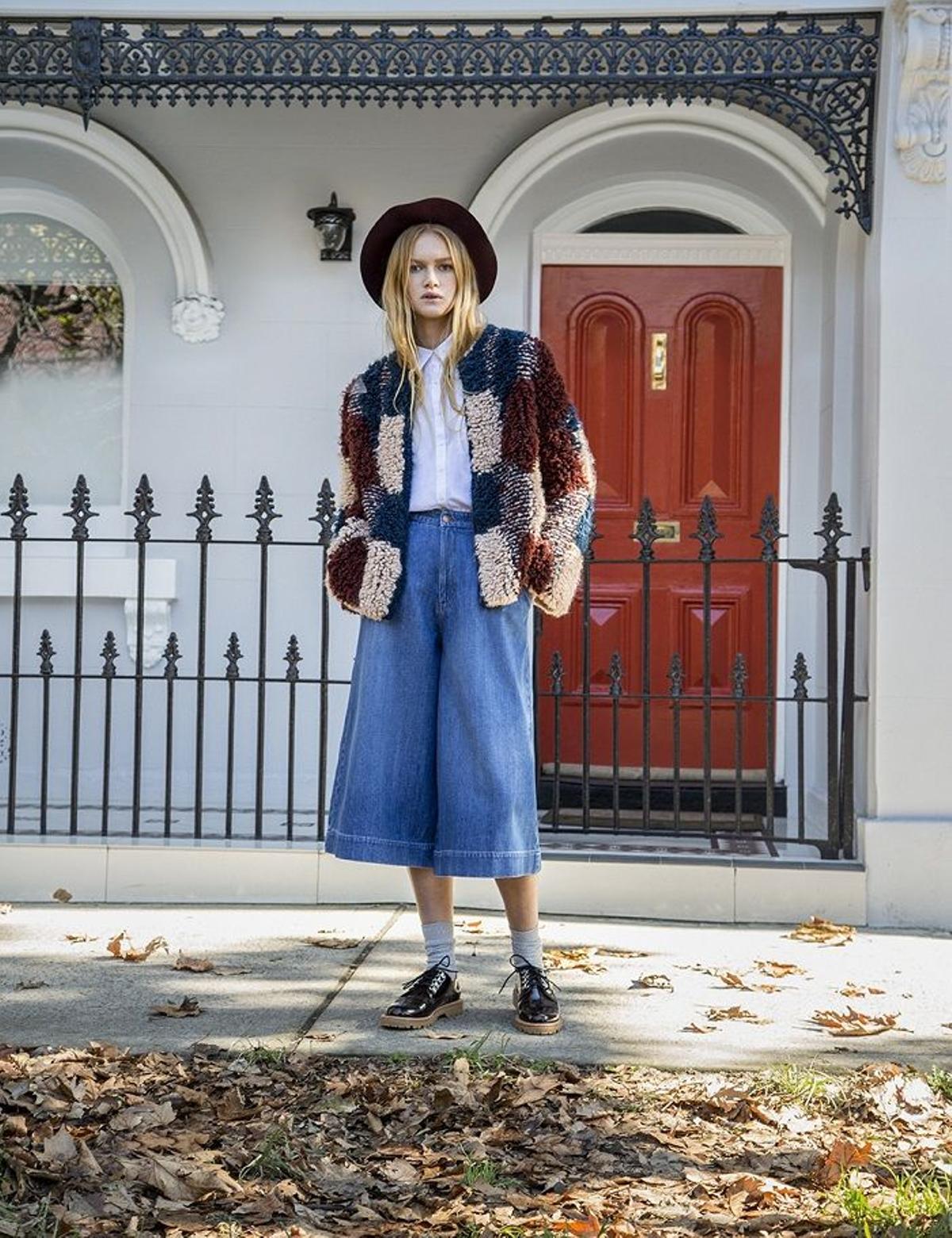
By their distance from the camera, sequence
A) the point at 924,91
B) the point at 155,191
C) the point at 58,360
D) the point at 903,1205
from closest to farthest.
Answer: the point at 903,1205, the point at 924,91, the point at 155,191, the point at 58,360

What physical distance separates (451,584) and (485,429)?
1.37ft

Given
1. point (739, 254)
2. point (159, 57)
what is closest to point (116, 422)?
point (159, 57)

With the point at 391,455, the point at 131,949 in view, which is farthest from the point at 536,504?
the point at 131,949

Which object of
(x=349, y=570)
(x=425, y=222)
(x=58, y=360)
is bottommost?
(x=349, y=570)

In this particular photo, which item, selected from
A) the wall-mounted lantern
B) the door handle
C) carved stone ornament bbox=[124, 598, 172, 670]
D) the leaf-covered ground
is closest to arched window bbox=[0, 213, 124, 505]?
carved stone ornament bbox=[124, 598, 172, 670]

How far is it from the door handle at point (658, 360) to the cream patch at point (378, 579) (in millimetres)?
3672

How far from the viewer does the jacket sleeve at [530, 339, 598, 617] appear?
3961 millimetres

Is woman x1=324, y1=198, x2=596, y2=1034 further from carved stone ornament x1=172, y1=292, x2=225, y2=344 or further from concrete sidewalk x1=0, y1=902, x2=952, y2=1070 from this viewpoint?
carved stone ornament x1=172, y1=292, x2=225, y2=344

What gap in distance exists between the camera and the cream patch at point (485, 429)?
3.97 meters

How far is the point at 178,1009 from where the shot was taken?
4.10 metres

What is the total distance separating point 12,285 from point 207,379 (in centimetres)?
118

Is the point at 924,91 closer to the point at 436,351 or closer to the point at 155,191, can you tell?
the point at 436,351

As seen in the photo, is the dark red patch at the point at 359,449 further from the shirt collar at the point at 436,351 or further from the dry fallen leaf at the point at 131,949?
the dry fallen leaf at the point at 131,949

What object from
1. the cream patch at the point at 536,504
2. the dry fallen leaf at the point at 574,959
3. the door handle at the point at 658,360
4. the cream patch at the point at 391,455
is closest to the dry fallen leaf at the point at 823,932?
the dry fallen leaf at the point at 574,959
